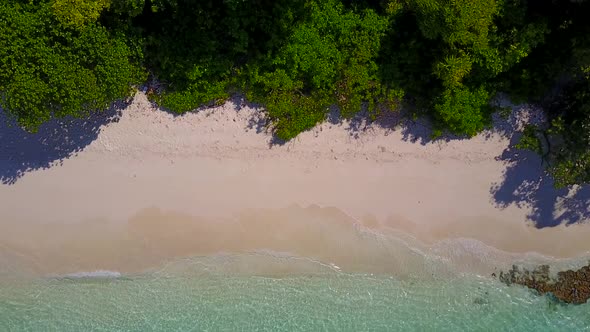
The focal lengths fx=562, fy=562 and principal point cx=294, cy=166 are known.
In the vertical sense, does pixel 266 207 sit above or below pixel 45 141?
below

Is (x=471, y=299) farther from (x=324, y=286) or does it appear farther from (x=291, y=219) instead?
(x=291, y=219)

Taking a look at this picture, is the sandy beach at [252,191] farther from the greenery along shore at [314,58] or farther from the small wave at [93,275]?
the greenery along shore at [314,58]

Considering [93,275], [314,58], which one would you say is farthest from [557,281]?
[93,275]

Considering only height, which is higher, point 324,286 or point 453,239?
point 453,239

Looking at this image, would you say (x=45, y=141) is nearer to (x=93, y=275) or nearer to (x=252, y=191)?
(x=93, y=275)

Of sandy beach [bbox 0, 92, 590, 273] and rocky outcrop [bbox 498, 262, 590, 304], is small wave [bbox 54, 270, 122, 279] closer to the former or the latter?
sandy beach [bbox 0, 92, 590, 273]

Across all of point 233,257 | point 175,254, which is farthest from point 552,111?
point 175,254

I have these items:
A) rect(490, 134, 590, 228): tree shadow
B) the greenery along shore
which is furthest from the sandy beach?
the greenery along shore
